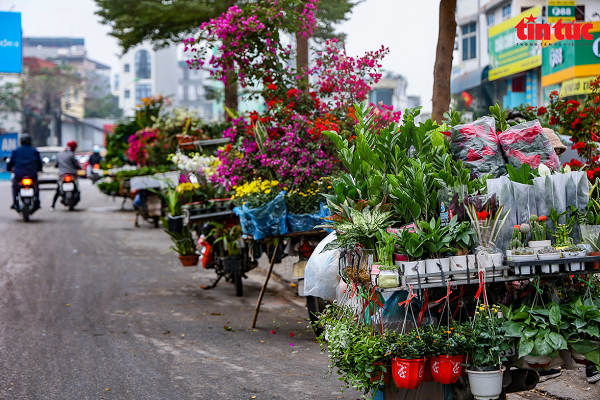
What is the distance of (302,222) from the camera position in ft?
21.4

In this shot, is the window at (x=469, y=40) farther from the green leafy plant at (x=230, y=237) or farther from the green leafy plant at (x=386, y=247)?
the green leafy plant at (x=386, y=247)

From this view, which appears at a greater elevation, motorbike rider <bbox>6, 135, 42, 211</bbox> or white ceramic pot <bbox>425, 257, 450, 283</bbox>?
motorbike rider <bbox>6, 135, 42, 211</bbox>

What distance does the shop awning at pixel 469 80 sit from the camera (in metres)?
22.7

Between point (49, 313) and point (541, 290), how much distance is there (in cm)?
583

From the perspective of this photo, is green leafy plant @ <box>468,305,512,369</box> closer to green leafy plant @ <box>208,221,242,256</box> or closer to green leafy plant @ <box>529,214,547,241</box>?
green leafy plant @ <box>529,214,547,241</box>

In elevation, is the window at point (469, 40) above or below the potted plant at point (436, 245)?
above

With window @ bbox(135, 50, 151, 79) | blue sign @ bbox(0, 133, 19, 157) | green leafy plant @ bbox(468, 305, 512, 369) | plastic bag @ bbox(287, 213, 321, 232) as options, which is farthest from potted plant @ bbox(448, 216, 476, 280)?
window @ bbox(135, 50, 151, 79)

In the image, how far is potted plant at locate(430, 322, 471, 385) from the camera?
132 inches

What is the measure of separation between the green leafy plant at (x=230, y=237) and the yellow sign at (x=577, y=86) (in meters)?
10.0

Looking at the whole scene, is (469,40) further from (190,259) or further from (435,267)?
(435,267)

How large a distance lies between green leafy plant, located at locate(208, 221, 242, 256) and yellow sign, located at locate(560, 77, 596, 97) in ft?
32.9

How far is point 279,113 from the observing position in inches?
280

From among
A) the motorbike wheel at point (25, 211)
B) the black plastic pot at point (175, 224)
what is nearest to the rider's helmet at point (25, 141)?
the motorbike wheel at point (25, 211)

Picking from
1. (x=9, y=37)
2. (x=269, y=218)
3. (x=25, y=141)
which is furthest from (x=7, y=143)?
(x=269, y=218)
